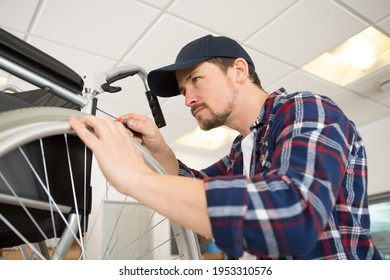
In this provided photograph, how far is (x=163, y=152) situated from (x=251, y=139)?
0.92ft

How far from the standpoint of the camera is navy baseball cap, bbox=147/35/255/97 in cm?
91

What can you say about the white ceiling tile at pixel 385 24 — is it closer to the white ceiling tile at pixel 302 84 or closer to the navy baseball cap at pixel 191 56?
the white ceiling tile at pixel 302 84

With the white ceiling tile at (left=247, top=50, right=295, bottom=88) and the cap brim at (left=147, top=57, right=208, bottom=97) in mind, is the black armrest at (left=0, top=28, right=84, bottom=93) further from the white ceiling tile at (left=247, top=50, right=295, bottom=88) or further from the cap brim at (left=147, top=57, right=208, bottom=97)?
the white ceiling tile at (left=247, top=50, right=295, bottom=88)

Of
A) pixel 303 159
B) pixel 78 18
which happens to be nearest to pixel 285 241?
pixel 303 159

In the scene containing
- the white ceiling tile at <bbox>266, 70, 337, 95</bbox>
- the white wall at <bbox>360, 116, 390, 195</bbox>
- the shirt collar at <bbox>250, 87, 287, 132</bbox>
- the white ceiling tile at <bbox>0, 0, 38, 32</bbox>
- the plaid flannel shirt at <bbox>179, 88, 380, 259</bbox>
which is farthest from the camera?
the white wall at <bbox>360, 116, 390, 195</bbox>

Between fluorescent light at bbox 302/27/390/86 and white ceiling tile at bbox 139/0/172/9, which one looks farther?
fluorescent light at bbox 302/27/390/86

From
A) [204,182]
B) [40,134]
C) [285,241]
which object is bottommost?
[285,241]

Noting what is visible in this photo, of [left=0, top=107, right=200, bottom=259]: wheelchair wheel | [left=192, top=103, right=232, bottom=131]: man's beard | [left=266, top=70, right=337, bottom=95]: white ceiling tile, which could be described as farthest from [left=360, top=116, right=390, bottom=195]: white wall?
[left=0, top=107, right=200, bottom=259]: wheelchair wheel

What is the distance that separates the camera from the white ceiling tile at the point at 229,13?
173 cm

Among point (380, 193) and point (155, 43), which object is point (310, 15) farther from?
point (380, 193)

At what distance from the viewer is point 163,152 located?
3.20 ft

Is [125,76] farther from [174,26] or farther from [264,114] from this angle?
[174,26]

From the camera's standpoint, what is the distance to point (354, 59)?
8.25ft

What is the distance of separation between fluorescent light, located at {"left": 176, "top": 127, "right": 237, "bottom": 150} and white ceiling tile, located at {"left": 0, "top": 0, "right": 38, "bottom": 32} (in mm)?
2220
